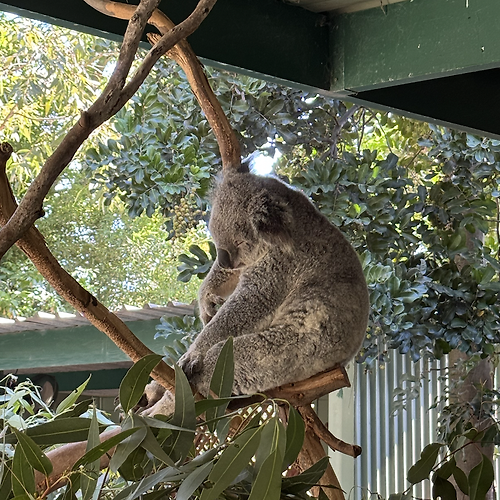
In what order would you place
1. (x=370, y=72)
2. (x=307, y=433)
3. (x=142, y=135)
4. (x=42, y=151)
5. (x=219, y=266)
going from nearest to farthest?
(x=307, y=433) < (x=219, y=266) < (x=370, y=72) < (x=142, y=135) < (x=42, y=151)

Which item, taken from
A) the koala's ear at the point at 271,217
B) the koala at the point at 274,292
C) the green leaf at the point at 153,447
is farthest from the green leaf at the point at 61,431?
the koala's ear at the point at 271,217

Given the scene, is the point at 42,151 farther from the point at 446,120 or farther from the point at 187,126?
the point at 446,120

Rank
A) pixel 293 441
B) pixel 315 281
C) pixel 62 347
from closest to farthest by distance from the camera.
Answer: pixel 293 441 → pixel 315 281 → pixel 62 347

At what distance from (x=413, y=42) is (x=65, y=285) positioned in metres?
1.10

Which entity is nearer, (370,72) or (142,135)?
(370,72)

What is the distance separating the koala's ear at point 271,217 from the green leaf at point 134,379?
0.68 m

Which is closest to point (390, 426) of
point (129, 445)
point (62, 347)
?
point (62, 347)

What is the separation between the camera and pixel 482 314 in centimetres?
240

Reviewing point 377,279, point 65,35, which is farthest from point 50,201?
point 377,279

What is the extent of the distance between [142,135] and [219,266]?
1148 millimetres

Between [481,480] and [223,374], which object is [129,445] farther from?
[481,480]

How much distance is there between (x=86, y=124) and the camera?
0.71 metres

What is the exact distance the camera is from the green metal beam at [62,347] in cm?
342

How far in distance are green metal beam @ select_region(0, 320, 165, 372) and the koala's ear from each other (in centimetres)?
178
